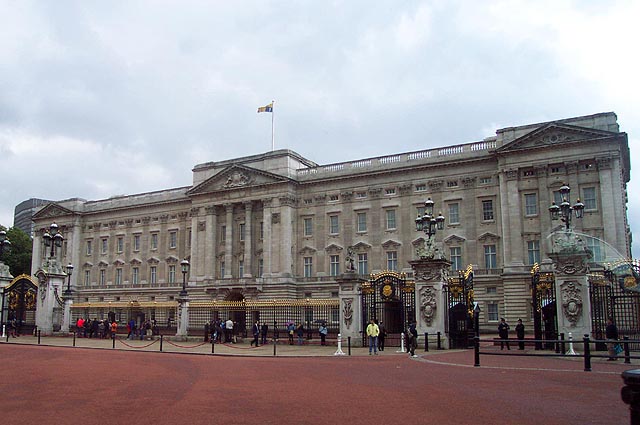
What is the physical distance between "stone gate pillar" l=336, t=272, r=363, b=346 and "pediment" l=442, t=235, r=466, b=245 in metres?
28.3

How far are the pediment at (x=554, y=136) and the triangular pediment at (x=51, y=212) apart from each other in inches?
2418

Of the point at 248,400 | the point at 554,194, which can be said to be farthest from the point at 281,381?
the point at 554,194

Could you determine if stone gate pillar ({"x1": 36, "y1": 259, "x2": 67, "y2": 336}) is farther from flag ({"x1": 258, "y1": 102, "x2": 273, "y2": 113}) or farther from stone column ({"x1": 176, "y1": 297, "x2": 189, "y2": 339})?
flag ({"x1": 258, "y1": 102, "x2": 273, "y2": 113})

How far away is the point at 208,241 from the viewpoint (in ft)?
232

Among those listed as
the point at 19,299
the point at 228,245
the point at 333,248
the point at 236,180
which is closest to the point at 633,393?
the point at 19,299

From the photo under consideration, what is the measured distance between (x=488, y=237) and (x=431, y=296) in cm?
2972

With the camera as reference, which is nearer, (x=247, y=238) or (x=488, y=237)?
(x=488, y=237)

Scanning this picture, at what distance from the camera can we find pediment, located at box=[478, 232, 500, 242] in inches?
2213

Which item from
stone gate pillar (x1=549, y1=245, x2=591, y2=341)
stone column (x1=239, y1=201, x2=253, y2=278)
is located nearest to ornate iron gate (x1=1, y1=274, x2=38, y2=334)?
stone column (x1=239, y1=201, x2=253, y2=278)

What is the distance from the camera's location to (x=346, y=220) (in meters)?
64.4

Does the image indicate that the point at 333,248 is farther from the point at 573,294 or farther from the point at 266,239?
the point at 573,294

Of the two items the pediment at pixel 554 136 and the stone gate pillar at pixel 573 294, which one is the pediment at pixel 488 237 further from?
the stone gate pillar at pixel 573 294

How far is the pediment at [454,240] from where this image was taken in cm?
5788

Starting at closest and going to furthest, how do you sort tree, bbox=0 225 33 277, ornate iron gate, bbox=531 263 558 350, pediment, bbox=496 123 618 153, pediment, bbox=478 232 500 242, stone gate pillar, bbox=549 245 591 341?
1. stone gate pillar, bbox=549 245 591 341
2. ornate iron gate, bbox=531 263 558 350
3. pediment, bbox=496 123 618 153
4. pediment, bbox=478 232 500 242
5. tree, bbox=0 225 33 277
